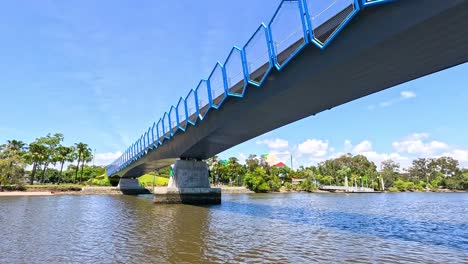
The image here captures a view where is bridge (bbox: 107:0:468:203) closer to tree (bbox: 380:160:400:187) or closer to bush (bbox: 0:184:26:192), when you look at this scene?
bush (bbox: 0:184:26:192)

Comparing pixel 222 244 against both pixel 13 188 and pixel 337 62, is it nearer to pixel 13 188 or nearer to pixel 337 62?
pixel 337 62

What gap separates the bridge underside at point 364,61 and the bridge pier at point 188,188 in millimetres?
17618

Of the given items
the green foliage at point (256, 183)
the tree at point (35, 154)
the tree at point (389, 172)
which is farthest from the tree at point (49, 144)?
the tree at point (389, 172)

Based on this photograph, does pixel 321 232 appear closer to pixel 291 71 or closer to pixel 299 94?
pixel 299 94

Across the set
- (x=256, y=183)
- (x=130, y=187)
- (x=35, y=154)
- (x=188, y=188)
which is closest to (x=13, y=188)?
(x=35, y=154)

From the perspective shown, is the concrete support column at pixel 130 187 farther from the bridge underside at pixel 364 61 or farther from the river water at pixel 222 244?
the bridge underside at pixel 364 61

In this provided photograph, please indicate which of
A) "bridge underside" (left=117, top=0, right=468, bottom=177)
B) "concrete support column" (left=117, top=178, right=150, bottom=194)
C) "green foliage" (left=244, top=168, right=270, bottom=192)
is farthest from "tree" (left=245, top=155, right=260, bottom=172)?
"bridge underside" (left=117, top=0, right=468, bottom=177)

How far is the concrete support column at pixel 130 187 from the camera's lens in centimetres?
7838

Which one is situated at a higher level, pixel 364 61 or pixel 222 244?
pixel 364 61

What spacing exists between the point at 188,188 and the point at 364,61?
30332 mm

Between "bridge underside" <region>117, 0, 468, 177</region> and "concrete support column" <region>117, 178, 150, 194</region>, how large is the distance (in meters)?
60.8

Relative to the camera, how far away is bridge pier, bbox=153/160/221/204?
1529 inches

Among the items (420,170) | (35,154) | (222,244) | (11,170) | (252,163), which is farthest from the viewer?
(420,170)

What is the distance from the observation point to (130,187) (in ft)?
260
